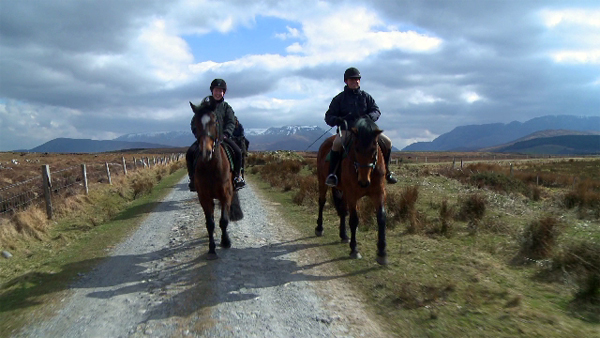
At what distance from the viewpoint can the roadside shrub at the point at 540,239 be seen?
20.4 feet

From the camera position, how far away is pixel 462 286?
4984 mm

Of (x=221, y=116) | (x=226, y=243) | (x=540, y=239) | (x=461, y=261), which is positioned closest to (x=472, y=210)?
(x=540, y=239)

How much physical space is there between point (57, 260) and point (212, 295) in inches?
163

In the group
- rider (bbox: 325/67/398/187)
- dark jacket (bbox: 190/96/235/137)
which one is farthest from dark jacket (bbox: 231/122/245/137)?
rider (bbox: 325/67/398/187)

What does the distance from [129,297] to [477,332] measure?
4.30 metres

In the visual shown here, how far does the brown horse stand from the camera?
20.3 ft

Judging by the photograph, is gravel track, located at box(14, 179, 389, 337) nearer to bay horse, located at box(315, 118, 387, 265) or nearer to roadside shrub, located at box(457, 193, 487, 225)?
bay horse, located at box(315, 118, 387, 265)

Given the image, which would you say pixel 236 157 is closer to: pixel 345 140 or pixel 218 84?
pixel 218 84

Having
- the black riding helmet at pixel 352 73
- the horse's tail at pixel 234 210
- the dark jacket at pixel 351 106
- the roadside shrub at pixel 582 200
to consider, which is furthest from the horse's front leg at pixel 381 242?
the roadside shrub at pixel 582 200

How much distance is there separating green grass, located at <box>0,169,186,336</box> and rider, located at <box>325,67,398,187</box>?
15.7ft

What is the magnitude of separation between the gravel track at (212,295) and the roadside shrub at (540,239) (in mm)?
3395

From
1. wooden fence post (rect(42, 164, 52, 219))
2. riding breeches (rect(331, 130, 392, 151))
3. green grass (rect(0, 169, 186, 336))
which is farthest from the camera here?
wooden fence post (rect(42, 164, 52, 219))

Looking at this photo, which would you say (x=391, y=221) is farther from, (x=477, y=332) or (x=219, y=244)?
(x=477, y=332)

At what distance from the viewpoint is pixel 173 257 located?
677cm
